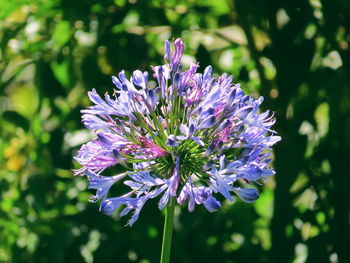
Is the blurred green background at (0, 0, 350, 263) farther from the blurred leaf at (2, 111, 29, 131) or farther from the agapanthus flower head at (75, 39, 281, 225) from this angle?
the agapanthus flower head at (75, 39, 281, 225)

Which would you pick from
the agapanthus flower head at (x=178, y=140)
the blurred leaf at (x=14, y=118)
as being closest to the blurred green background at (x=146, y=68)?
the blurred leaf at (x=14, y=118)

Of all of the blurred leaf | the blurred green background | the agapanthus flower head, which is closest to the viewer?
the agapanthus flower head

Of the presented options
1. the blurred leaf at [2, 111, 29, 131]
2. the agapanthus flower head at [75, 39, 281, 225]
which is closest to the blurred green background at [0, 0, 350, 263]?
the blurred leaf at [2, 111, 29, 131]

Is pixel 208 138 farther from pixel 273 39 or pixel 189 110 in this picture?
pixel 273 39

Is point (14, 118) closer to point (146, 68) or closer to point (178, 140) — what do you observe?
point (146, 68)

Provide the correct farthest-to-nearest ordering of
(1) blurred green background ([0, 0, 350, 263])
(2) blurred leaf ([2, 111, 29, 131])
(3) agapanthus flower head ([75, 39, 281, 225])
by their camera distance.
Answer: (2) blurred leaf ([2, 111, 29, 131]) < (1) blurred green background ([0, 0, 350, 263]) < (3) agapanthus flower head ([75, 39, 281, 225])

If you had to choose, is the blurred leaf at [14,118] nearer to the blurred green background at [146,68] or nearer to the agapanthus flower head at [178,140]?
the blurred green background at [146,68]
